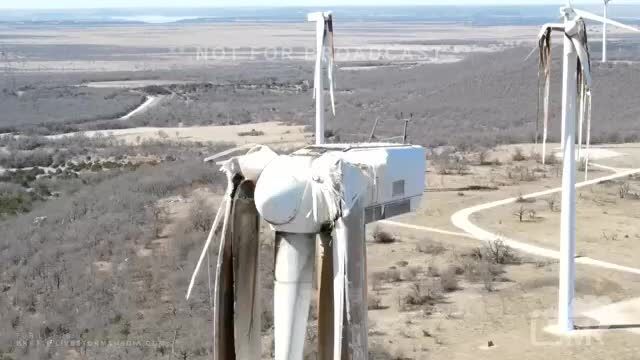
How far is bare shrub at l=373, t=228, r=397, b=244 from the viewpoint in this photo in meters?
27.1

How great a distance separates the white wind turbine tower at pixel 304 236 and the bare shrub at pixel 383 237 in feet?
67.9

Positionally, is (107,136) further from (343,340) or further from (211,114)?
(343,340)

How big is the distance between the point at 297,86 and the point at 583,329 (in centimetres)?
8195

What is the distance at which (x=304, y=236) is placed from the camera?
19.3ft

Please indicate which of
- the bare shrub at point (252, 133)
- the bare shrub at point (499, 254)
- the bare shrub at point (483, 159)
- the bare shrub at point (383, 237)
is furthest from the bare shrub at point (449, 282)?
the bare shrub at point (252, 133)

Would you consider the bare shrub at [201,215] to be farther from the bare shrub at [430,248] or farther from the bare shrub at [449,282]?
the bare shrub at [449,282]

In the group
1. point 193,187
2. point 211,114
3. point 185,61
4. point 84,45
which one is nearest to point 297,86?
point 211,114

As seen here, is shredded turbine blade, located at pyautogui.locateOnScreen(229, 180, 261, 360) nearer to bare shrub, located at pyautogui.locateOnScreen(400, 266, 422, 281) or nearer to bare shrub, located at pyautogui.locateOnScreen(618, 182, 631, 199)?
bare shrub, located at pyautogui.locateOnScreen(400, 266, 422, 281)

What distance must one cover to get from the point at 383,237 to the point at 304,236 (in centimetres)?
2142

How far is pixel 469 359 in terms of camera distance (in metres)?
16.7

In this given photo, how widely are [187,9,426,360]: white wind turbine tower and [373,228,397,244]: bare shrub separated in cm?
2070

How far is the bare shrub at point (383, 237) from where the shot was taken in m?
27.1

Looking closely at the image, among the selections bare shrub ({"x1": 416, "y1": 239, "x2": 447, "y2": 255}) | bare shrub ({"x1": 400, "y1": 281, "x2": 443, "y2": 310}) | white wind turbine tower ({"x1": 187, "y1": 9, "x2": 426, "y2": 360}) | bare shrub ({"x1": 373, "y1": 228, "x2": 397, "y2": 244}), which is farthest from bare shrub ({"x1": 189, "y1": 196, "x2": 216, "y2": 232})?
white wind turbine tower ({"x1": 187, "y1": 9, "x2": 426, "y2": 360})

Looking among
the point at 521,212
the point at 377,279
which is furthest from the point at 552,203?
the point at 377,279
